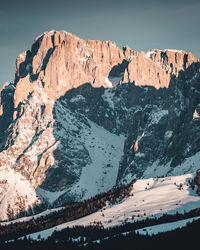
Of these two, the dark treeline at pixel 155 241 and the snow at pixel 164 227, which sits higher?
the snow at pixel 164 227

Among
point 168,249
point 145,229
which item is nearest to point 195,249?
point 168,249

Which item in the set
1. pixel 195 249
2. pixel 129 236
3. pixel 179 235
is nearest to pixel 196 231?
pixel 179 235

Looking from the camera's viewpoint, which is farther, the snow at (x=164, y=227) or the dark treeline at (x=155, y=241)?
the snow at (x=164, y=227)


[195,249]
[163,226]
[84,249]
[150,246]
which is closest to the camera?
[195,249]

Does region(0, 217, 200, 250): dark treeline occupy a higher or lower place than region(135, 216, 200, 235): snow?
lower

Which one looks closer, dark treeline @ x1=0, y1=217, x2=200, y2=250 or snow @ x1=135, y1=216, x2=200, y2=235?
dark treeline @ x1=0, y1=217, x2=200, y2=250

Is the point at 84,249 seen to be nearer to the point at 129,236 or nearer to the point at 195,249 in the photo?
the point at 129,236

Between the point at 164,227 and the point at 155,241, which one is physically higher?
the point at 164,227

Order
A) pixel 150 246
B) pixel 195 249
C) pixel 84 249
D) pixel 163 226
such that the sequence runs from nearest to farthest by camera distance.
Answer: pixel 195 249, pixel 150 246, pixel 84 249, pixel 163 226

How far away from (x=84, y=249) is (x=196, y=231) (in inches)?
1448

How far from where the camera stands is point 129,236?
190 metres

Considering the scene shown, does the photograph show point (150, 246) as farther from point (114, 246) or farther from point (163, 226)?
point (163, 226)

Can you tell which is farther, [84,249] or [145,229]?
[145,229]

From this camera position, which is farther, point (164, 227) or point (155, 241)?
point (164, 227)
